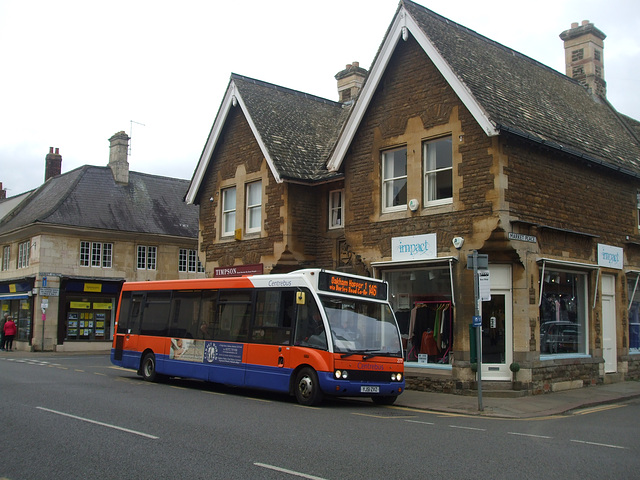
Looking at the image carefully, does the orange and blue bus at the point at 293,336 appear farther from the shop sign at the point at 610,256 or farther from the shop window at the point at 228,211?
the shop sign at the point at 610,256

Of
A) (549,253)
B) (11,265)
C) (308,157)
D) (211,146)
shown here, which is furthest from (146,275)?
(549,253)

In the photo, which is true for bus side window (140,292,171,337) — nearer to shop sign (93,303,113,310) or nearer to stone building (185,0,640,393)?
stone building (185,0,640,393)

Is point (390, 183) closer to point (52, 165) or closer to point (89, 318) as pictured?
point (89, 318)

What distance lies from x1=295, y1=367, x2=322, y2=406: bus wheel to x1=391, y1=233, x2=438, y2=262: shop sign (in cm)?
492

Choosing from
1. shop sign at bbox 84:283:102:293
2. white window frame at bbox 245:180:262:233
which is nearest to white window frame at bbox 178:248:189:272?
shop sign at bbox 84:283:102:293

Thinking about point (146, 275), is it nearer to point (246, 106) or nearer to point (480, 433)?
point (246, 106)

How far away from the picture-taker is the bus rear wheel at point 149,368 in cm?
1764

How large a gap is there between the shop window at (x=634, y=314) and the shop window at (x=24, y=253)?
1151 inches

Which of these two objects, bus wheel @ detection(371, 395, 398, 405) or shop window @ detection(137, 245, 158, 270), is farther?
shop window @ detection(137, 245, 158, 270)

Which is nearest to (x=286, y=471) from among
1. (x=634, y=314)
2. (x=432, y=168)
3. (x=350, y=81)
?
(x=432, y=168)

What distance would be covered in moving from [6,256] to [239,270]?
22843 millimetres

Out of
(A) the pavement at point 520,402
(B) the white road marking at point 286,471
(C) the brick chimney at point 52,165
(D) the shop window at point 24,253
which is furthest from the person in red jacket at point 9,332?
(B) the white road marking at point 286,471

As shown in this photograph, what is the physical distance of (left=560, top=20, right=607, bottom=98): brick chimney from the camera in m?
24.4

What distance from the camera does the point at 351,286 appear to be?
14141 millimetres
